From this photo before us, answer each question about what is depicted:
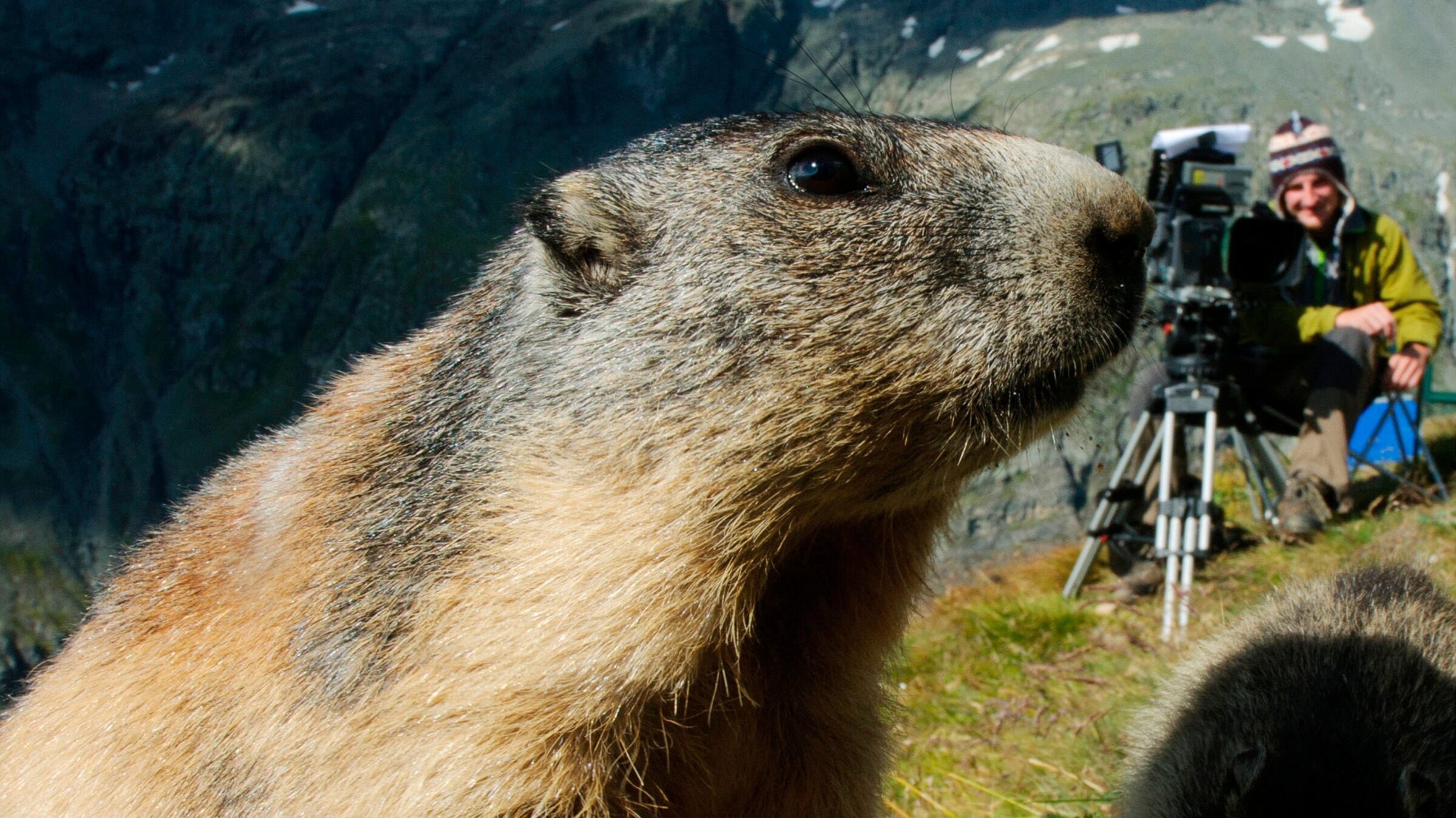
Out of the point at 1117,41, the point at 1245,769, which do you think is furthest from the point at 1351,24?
the point at 1245,769

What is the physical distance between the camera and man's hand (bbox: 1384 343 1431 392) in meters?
8.72

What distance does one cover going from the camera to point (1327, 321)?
8742 mm

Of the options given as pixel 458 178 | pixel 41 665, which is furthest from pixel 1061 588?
pixel 458 178

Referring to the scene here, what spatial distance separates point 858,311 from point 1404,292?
8530mm

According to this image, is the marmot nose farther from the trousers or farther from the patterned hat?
the patterned hat

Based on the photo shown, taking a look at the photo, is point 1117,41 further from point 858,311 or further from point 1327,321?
point 858,311

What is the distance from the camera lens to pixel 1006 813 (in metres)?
4.57

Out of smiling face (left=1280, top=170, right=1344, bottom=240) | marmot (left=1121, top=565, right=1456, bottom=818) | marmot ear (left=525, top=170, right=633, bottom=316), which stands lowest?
marmot (left=1121, top=565, right=1456, bottom=818)

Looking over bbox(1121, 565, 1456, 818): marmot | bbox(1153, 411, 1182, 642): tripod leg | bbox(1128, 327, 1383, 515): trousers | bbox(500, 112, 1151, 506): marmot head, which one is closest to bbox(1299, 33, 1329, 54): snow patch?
bbox(1128, 327, 1383, 515): trousers

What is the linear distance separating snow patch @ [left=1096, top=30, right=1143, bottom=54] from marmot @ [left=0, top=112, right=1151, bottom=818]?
538 ft

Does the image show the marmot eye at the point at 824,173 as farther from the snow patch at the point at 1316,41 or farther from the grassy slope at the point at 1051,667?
the snow patch at the point at 1316,41

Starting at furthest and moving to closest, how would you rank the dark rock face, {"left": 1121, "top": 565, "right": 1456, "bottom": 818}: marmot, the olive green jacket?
the dark rock face < the olive green jacket < {"left": 1121, "top": 565, "right": 1456, "bottom": 818}: marmot

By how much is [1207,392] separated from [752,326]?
20.6ft

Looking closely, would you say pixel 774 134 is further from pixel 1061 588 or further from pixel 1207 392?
pixel 1061 588
